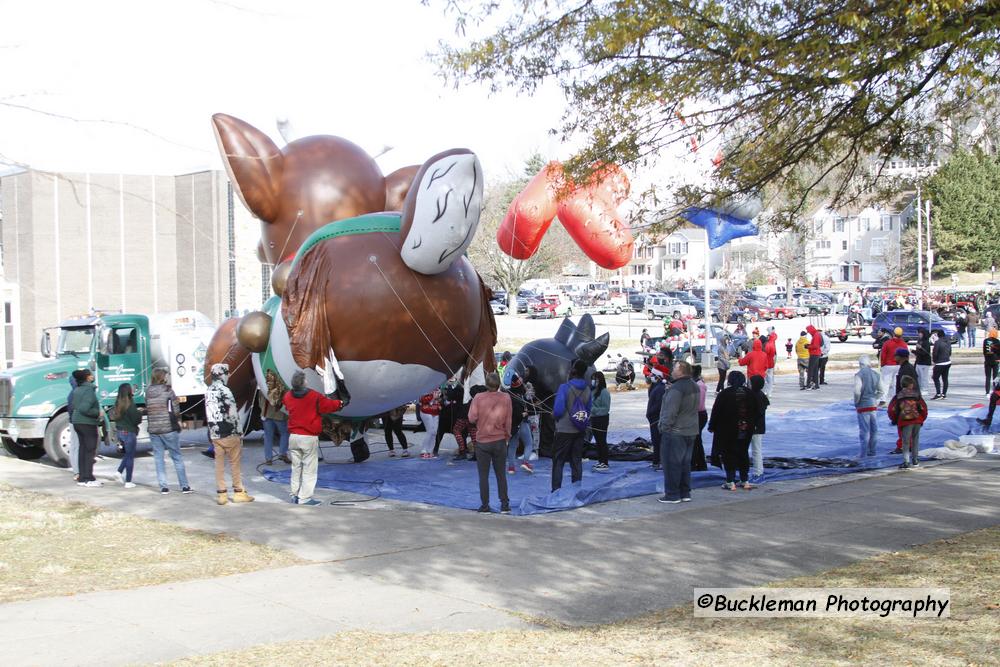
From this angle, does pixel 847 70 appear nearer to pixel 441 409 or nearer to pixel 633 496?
pixel 633 496

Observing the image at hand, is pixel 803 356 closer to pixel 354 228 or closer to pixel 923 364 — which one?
pixel 923 364

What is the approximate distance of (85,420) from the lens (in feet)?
41.6

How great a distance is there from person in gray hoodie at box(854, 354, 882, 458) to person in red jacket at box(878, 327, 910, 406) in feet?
13.5

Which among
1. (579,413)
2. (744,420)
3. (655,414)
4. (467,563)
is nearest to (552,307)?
(655,414)

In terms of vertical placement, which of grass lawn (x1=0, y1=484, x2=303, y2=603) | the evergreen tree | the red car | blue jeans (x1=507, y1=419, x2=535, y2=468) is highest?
the evergreen tree

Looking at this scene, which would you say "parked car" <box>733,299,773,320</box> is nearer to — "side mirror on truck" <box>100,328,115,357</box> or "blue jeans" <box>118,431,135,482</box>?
"side mirror on truck" <box>100,328,115,357</box>

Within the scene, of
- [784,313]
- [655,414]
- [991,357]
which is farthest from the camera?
[784,313]

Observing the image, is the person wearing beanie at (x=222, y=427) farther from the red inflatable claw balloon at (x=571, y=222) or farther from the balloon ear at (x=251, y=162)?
the red inflatable claw balloon at (x=571, y=222)

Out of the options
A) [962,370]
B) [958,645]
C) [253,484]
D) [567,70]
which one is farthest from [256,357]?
[962,370]

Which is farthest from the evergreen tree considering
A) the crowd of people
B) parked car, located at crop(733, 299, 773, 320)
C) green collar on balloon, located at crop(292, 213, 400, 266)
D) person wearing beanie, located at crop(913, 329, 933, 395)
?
green collar on balloon, located at crop(292, 213, 400, 266)

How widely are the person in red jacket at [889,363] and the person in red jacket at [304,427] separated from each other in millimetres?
10978

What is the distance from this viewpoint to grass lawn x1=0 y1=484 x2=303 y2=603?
8.00m

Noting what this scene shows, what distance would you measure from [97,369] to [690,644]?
13071mm

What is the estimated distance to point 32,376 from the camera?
A: 15.7 m
